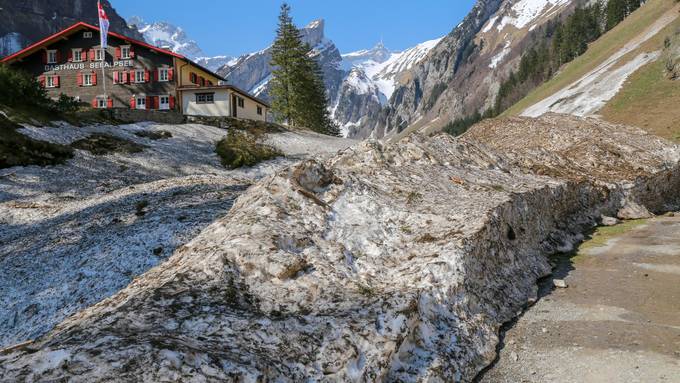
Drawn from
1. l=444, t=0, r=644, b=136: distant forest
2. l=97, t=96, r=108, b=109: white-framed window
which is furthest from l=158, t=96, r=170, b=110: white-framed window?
l=444, t=0, r=644, b=136: distant forest

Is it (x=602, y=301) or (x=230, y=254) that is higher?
(x=230, y=254)

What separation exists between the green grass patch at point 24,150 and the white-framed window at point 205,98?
96.6 ft

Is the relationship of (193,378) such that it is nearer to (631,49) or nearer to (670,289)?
(670,289)

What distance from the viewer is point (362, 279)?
7965mm

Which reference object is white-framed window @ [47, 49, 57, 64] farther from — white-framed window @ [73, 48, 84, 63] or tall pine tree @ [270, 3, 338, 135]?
tall pine tree @ [270, 3, 338, 135]

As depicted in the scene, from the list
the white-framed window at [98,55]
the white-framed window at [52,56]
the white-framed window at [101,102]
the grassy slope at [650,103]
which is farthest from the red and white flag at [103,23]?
the grassy slope at [650,103]

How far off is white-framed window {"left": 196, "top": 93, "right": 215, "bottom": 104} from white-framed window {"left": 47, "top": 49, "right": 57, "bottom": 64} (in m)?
22.7

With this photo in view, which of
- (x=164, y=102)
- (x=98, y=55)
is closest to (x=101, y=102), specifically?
(x=98, y=55)

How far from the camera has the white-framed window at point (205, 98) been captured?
5822 cm

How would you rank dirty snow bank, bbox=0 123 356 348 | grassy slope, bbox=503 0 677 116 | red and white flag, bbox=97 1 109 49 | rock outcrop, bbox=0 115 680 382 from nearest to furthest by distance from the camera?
1. rock outcrop, bbox=0 115 680 382
2. dirty snow bank, bbox=0 123 356 348
3. red and white flag, bbox=97 1 109 49
4. grassy slope, bbox=503 0 677 116

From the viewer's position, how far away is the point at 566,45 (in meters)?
151

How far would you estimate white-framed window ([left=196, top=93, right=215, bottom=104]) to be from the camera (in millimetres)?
58219

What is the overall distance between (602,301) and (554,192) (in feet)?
22.4

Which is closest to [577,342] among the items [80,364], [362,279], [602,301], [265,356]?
[602,301]
